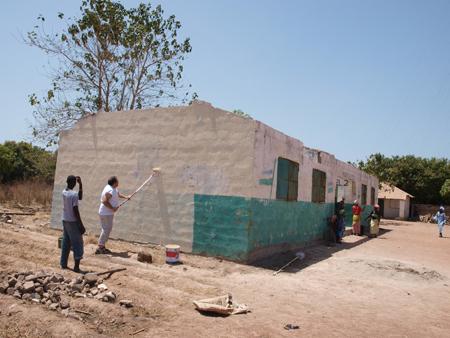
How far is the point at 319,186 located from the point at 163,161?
6.17 meters

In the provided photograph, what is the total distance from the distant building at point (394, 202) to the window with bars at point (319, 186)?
28366mm

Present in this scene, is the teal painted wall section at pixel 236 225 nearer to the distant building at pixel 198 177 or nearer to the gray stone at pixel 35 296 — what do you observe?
the distant building at pixel 198 177

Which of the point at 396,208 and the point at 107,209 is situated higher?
the point at 396,208

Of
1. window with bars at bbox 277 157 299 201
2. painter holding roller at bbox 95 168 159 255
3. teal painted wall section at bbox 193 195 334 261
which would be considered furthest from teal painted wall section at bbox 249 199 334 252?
painter holding roller at bbox 95 168 159 255

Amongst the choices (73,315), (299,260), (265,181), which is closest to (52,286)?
(73,315)

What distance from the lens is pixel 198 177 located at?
9.87 m

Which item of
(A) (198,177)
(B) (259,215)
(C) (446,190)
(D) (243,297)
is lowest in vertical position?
(D) (243,297)

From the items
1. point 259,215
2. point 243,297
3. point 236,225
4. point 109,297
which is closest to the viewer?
point 109,297

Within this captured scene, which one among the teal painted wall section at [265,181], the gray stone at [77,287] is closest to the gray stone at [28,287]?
the gray stone at [77,287]

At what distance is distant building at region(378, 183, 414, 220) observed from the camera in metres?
40.8

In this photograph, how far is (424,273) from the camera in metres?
9.45

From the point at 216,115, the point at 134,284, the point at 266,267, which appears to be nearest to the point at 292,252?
the point at 266,267

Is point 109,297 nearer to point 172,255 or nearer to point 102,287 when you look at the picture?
point 102,287

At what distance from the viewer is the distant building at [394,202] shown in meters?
40.8
